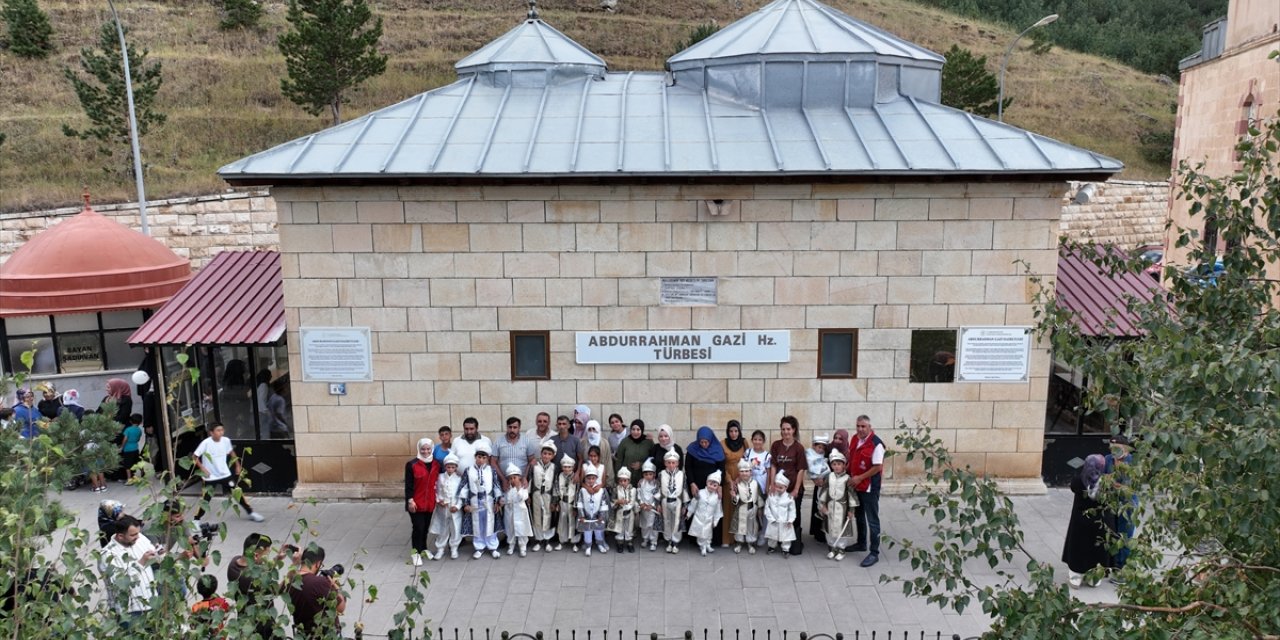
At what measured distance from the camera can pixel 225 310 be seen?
11.6m

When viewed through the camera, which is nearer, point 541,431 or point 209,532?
point 209,532

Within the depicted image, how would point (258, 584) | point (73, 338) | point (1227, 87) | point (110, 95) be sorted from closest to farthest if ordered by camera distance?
1. point (258, 584)
2. point (73, 338)
3. point (1227, 87)
4. point (110, 95)

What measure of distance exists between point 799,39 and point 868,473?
20.5 feet

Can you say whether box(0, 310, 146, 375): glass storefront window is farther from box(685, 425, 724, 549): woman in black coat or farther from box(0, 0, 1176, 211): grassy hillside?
box(0, 0, 1176, 211): grassy hillside

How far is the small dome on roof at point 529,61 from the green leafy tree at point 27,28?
32039 millimetres

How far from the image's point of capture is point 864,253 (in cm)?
1073

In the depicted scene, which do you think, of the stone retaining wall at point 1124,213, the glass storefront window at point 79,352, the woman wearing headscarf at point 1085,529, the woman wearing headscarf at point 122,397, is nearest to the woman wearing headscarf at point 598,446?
the woman wearing headscarf at point 1085,529

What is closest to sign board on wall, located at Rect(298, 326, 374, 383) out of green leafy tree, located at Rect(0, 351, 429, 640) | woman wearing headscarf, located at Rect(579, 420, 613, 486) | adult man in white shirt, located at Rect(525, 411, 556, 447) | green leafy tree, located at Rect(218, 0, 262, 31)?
adult man in white shirt, located at Rect(525, 411, 556, 447)

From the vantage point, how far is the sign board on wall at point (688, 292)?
10.8 meters

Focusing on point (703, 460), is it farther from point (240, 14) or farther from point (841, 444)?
point (240, 14)

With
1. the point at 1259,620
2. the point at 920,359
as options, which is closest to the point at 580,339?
the point at 920,359

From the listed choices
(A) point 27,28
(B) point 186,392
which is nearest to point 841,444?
(B) point 186,392

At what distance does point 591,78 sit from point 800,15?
3264mm

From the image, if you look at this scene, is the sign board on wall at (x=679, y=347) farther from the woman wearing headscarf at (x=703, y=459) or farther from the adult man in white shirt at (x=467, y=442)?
the adult man in white shirt at (x=467, y=442)
